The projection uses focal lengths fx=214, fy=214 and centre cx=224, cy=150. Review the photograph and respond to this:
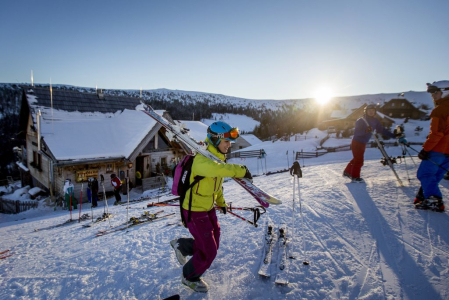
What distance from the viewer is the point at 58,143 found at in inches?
530

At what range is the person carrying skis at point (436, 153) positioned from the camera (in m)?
4.59

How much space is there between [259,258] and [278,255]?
1.03 feet

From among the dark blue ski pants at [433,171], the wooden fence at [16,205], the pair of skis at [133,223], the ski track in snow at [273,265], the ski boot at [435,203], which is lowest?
the wooden fence at [16,205]

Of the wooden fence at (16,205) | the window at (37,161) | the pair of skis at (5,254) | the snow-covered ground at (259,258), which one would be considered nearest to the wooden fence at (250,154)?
the window at (37,161)

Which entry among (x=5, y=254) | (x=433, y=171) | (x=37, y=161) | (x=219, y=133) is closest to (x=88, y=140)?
(x=37, y=161)

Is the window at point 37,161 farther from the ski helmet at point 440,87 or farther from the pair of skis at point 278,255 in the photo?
the ski helmet at point 440,87

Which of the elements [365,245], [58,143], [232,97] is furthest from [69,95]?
[232,97]

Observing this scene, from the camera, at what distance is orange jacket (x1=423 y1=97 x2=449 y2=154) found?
4.52m

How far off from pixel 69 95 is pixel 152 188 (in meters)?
10.2

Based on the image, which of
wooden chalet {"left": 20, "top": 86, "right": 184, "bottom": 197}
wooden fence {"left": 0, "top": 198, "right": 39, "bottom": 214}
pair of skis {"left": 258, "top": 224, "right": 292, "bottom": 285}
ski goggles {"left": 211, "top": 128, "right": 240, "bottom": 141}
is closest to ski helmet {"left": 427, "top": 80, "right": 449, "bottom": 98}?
pair of skis {"left": 258, "top": 224, "right": 292, "bottom": 285}

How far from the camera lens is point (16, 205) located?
46.0 ft

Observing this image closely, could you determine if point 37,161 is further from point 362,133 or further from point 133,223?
point 362,133

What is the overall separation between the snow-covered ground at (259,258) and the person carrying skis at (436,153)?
0.38 metres

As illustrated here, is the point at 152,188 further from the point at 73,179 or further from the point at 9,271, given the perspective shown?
the point at 9,271
